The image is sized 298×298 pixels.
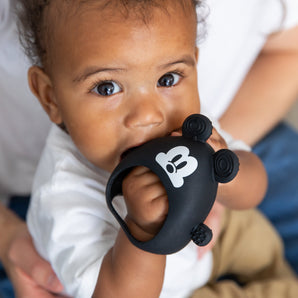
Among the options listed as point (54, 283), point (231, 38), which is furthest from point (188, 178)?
point (231, 38)

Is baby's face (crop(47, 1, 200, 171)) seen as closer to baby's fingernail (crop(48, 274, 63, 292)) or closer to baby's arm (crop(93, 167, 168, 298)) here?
baby's arm (crop(93, 167, 168, 298))

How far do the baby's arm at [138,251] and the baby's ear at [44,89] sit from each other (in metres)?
0.21

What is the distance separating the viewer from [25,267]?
738 mm

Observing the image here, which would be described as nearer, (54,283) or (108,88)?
(108,88)

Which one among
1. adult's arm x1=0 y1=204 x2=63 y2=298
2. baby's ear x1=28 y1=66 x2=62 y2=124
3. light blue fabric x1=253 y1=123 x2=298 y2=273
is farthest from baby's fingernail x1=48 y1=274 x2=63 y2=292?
light blue fabric x1=253 y1=123 x2=298 y2=273

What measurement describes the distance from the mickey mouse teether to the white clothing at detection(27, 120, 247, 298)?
0.48 ft

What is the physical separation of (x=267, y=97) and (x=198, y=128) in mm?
580

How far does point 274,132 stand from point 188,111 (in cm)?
55

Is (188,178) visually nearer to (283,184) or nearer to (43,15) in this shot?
(43,15)

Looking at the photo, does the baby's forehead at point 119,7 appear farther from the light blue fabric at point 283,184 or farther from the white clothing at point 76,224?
the light blue fabric at point 283,184

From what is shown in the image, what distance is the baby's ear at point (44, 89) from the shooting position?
2.09 feet

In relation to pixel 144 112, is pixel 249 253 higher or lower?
lower

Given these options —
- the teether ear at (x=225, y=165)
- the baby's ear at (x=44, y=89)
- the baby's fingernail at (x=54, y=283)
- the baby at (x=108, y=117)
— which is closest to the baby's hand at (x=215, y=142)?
the baby at (x=108, y=117)

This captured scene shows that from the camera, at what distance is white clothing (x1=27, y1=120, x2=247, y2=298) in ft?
1.94
